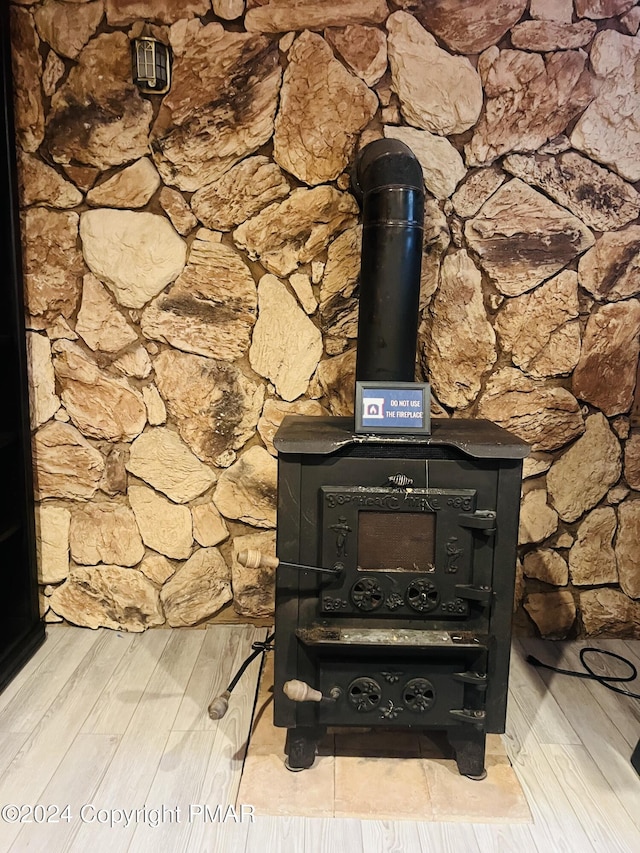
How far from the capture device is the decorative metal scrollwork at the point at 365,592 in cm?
159

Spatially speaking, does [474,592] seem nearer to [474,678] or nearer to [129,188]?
[474,678]

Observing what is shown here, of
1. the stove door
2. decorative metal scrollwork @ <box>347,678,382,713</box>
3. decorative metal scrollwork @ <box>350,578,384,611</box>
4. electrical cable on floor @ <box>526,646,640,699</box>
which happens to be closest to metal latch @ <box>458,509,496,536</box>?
the stove door

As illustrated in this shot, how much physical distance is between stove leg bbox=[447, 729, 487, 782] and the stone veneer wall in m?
0.79

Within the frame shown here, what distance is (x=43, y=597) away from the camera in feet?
7.73

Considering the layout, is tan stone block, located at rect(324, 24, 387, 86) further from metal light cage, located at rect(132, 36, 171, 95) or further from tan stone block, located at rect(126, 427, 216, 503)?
tan stone block, located at rect(126, 427, 216, 503)

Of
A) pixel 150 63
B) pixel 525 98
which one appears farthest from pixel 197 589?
pixel 525 98

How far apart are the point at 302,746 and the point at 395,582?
501 mm

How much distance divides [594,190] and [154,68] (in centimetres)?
145

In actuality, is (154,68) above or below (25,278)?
above

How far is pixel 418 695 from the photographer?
1.63 metres

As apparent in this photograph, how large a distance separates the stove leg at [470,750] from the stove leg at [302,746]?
34 centimetres

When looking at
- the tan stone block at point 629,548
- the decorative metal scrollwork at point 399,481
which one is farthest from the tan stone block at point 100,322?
the tan stone block at point 629,548

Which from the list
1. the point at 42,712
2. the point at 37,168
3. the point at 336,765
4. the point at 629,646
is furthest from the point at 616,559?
the point at 37,168

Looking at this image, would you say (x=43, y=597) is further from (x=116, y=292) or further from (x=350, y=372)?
(x=350, y=372)
